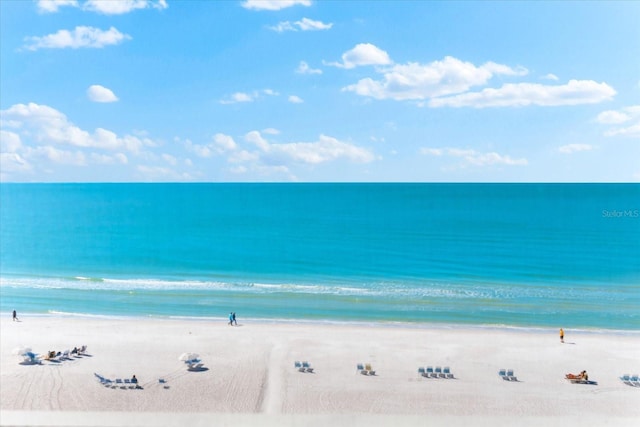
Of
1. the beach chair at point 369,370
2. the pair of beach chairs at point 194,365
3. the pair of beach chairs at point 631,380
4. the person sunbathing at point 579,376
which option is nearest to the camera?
the pair of beach chairs at point 631,380

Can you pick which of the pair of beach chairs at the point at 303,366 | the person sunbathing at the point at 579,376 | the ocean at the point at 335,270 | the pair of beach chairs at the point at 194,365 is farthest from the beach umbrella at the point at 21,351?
the person sunbathing at the point at 579,376

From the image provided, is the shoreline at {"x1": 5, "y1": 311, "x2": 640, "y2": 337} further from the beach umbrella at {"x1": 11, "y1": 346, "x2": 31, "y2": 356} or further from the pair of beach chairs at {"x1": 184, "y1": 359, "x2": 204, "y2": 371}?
the beach umbrella at {"x1": 11, "y1": 346, "x2": 31, "y2": 356}

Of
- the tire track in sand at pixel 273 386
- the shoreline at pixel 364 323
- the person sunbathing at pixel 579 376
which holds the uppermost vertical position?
the shoreline at pixel 364 323

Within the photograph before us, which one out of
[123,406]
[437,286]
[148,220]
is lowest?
[123,406]

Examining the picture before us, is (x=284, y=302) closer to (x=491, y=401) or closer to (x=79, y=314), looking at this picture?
(x=79, y=314)

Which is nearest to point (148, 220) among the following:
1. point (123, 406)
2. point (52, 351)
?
point (52, 351)

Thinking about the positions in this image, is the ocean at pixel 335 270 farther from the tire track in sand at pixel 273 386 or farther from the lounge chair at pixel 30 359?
the lounge chair at pixel 30 359
